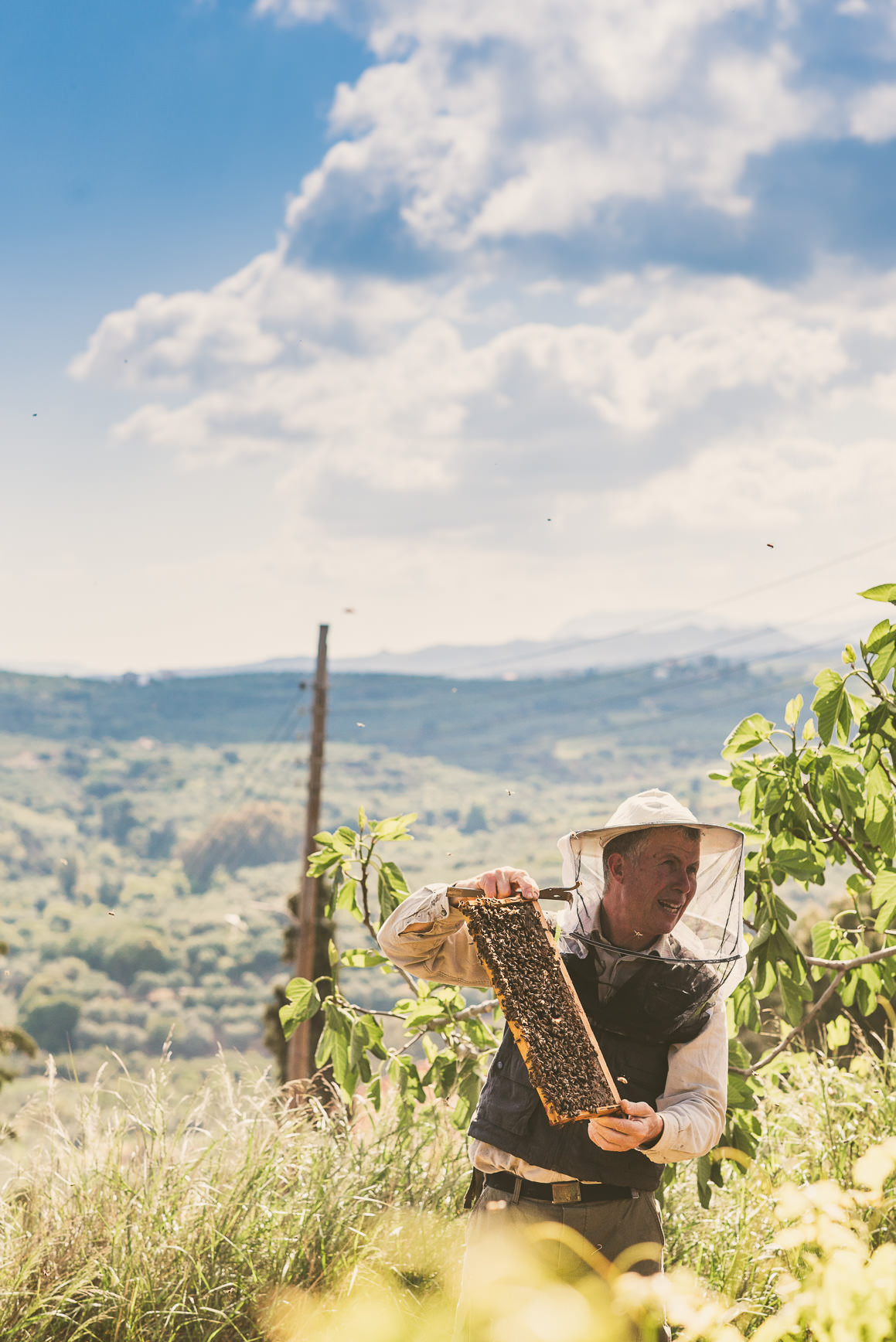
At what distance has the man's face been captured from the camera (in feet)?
9.47

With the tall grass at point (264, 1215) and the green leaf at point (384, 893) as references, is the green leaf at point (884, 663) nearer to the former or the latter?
the tall grass at point (264, 1215)

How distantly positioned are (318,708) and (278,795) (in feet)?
600

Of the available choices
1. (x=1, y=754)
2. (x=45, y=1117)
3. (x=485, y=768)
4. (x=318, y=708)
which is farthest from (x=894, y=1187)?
(x=1, y=754)

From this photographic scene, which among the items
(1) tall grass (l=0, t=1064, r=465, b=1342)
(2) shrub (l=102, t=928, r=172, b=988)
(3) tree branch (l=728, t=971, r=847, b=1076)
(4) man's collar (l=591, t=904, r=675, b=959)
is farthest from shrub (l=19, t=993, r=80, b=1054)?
(4) man's collar (l=591, t=904, r=675, b=959)

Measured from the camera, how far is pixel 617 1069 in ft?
9.25

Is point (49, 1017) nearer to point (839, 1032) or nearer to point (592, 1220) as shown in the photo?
A: point (839, 1032)

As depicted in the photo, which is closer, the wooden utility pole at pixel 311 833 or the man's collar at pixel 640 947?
the man's collar at pixel 640 947

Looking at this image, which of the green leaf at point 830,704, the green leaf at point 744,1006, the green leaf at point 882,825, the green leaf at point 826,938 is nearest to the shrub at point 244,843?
the green leaf at point 826,938

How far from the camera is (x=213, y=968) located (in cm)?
11512

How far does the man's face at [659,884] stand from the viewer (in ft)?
9.47

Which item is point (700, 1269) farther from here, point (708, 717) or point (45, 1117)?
point (708, 717)

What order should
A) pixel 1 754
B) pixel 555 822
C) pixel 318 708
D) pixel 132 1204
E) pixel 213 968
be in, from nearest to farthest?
pixel 132 1204
pixel 318 708
pixel 213 968
pixel 555 822
pixel 1 754

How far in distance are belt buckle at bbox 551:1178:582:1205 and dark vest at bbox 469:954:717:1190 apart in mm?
29

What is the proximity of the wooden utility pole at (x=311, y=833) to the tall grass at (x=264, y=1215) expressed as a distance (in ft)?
37.5
